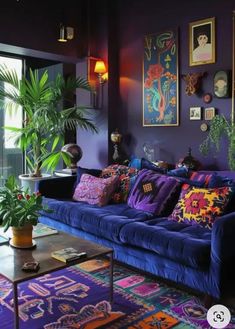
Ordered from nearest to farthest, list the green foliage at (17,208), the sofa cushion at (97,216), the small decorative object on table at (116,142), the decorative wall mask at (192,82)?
the green foliage at (17,208) < the sofa cushion at (97,216) < the decorative wall mask at (192,82) < the small decorative object on table at (116,142)

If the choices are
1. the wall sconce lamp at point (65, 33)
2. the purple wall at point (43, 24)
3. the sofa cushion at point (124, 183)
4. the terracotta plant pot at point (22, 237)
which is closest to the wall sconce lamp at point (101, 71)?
the purple wall at point (43, 24)

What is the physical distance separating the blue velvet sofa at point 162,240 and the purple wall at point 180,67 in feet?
3.51

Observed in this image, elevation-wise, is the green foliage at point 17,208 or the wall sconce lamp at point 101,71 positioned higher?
the wall sconce lamp at point 101,71

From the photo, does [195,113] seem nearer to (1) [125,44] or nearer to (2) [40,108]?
(1) [125,44]

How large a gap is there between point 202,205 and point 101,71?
274cm

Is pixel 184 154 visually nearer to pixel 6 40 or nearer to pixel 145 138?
pixel 145 138

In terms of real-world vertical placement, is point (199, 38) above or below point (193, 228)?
above

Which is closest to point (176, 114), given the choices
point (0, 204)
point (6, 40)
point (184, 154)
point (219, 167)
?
point (184, 154)

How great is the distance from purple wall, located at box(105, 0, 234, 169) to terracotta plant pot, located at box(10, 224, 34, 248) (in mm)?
2256

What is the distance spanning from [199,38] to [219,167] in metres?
1.42

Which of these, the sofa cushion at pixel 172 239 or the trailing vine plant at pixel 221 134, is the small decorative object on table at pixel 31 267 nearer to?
the sofa cushion at pixel 172 239

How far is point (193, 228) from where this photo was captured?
270 cm

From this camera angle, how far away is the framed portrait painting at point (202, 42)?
12.5 feet

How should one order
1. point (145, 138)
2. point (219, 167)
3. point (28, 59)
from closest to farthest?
point (219, 167) → point (145, 138) → point (28, 59)
